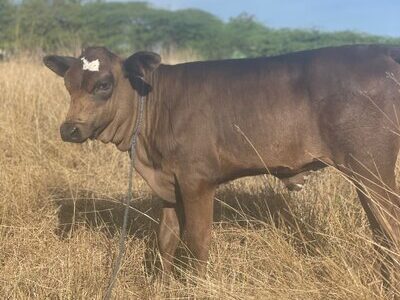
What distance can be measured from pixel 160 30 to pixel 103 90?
712 inches

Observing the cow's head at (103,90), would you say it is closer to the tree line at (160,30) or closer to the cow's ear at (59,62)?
the cow's ear at (59,62)

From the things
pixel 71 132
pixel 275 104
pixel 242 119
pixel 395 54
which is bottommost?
pixel 71 132

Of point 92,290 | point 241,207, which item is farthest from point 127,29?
point 92,290

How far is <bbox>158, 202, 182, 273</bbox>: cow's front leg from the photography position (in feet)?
14.8

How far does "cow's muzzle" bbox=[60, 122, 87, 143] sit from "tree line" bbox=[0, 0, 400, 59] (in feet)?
44.6

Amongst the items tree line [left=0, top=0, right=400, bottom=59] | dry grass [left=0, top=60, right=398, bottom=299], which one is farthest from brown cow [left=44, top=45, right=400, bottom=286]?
tree line [left=0, top=0, right=400, bottom=59]

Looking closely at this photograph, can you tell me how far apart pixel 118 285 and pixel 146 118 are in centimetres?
120

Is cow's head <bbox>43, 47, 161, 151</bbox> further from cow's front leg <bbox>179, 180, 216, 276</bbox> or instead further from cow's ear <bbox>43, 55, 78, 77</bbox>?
cow's front leg <bbox>179, 180, 216, 276</bbox>

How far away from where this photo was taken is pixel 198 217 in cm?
409

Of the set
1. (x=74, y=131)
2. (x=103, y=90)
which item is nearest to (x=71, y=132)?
(x=74, y=131)

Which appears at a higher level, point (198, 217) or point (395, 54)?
point (395, 54)

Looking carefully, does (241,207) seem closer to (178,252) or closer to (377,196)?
(178,252)

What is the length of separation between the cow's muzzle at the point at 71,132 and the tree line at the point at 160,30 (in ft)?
44.6

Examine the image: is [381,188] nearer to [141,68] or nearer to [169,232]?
[169,232]
